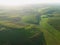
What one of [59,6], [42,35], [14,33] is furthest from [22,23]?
[59,6]

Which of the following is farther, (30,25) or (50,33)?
(30,25)

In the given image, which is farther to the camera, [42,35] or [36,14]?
[36,14]

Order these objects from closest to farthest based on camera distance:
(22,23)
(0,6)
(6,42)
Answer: (6,42), (22,23), (0,6)

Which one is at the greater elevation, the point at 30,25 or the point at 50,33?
the point at 30,25

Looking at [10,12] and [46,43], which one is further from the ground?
[10,12]

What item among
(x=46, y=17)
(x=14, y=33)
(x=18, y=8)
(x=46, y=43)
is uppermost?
(x=18, y=8)

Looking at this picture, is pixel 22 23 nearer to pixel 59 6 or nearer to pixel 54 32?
pixel 54 32

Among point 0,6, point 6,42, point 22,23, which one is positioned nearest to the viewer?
point 6,42

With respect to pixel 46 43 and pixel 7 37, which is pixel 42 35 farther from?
pixel 7 37

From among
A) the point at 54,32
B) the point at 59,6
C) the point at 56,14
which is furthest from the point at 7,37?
the point at 59,6
